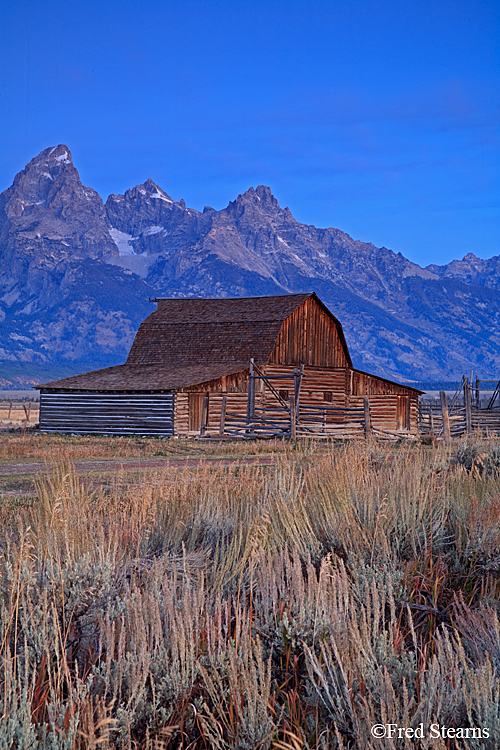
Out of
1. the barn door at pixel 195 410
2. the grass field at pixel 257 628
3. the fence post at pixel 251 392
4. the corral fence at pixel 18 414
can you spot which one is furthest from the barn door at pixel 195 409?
the grass field at pixel 257 628

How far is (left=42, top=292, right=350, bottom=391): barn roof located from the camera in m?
30.8

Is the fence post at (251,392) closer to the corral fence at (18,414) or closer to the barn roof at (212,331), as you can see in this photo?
the barn roof at (212,331)

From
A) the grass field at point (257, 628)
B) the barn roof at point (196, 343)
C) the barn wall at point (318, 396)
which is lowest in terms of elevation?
the grass field at point (257, 628)

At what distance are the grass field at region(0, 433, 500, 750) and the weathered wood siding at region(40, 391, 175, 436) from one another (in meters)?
23.2

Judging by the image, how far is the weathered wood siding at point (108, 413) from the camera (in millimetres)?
29312

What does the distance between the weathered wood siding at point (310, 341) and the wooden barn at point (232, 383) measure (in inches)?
2.0

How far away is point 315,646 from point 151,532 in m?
2.07

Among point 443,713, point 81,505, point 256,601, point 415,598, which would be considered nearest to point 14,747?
point 256,601

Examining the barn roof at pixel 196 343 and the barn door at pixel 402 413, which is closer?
the barn roof at pixel 196 343

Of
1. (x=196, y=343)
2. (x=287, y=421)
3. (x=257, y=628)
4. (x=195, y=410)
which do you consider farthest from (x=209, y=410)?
(x=257, y=628)

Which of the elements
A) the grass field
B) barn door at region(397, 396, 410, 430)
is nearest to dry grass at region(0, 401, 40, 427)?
barn door at region(397, 396, 410, 430)

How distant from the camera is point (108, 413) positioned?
30.6m

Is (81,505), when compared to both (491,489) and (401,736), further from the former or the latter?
(491,489)

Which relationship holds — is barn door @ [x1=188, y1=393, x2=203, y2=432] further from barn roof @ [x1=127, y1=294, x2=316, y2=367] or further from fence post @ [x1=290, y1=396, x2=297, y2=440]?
fence post @ [x1=290, y1=396, x2=297, y2=440]
